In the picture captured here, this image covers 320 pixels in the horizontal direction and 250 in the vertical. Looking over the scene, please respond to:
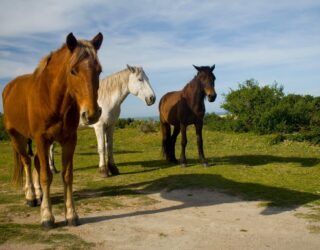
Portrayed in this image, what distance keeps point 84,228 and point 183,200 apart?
230 cm

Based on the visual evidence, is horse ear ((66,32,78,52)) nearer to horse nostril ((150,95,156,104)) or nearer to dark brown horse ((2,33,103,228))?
dark brown horse ((2,33,103,228))

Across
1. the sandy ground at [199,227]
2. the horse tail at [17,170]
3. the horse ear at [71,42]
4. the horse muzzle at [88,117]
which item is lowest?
the sandy ground at [199,227]

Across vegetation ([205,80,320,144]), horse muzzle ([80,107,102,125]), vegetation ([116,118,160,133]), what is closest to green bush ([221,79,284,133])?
vegetation ([205,80,320,144])

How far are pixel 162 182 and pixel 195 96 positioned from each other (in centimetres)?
296

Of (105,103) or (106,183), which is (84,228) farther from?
(105,103)

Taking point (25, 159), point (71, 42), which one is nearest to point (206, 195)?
point (25, 159)

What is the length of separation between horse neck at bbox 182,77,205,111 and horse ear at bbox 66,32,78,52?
19.6 ft

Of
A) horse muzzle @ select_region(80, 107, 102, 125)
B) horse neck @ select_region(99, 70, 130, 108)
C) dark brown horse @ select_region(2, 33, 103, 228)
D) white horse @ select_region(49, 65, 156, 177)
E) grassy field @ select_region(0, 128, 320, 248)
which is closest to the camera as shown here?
horse muzzle @ select_region(80, 107, 102, 125)

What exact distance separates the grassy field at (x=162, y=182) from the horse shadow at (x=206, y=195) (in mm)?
17

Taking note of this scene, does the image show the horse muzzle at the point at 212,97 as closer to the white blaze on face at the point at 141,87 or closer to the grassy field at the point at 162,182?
the white blaze on face at the point at 141,87

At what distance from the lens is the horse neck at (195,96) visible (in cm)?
1044

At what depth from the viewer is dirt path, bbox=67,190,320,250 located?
4.65 meters

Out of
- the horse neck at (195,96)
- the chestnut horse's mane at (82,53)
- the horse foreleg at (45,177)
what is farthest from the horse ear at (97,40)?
the horse neck at (195,96)

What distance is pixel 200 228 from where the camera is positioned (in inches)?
207
